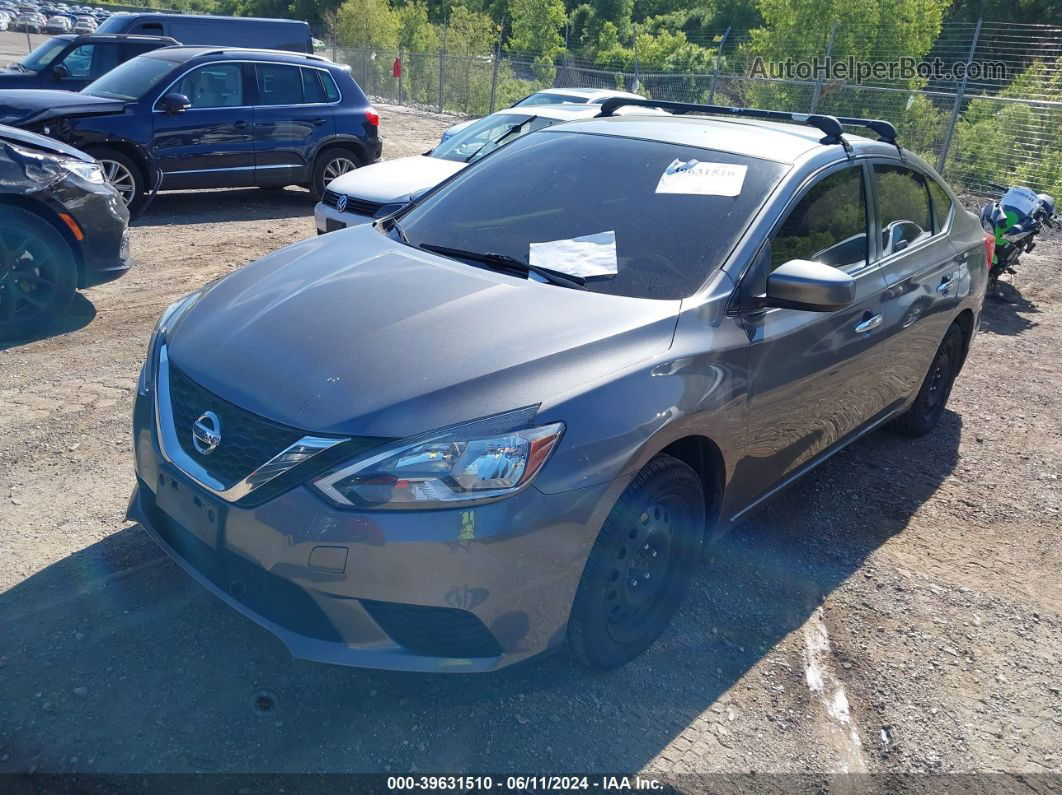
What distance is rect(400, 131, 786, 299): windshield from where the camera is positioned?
3318mm

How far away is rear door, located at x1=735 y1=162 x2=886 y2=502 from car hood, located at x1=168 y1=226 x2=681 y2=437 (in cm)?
51

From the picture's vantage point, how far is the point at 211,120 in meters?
9.71

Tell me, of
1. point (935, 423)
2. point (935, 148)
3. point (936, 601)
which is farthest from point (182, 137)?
point (935, 148)

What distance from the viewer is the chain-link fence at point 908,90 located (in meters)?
14.3

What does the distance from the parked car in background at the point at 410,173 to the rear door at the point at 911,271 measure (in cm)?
263

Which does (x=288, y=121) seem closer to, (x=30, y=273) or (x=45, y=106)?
(x=45, y=106)

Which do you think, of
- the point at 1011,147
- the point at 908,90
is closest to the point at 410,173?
the point at 908,90

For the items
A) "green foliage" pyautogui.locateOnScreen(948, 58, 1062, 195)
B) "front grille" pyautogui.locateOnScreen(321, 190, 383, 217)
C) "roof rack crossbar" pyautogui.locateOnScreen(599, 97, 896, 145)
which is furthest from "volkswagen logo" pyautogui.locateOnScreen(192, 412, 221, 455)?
"green foliage" pyautogui.locateOnScreen(948, 58, 1062, 195)

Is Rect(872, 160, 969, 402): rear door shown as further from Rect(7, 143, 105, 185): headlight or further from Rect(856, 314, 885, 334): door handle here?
Rect(7, 143, 105, 185): headlight

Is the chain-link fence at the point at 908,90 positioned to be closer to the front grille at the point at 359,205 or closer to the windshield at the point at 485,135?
the windshield at the point at 485,135

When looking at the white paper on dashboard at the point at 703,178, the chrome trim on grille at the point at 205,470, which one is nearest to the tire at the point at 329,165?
the white paper on dashboard at the point at 703,178

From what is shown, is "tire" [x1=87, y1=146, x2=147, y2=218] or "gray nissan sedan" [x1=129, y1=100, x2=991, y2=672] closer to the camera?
"gray nissan sedan" [x1=129, y1=100, x2=991, y2=672]

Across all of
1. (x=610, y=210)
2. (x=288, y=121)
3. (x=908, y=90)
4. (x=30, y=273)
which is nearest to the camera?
(x=610, y=210)

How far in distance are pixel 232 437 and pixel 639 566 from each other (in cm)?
138
